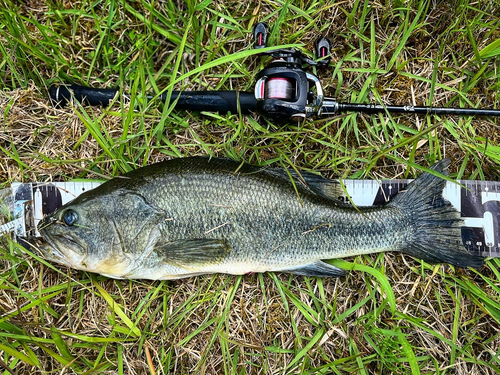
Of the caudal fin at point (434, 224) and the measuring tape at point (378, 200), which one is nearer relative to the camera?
the caudal fin at point (434, 224)

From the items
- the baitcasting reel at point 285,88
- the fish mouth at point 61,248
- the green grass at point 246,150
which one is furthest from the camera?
the green grass at point 246,150

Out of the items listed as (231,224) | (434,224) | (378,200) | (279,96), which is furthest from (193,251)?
(434,224)

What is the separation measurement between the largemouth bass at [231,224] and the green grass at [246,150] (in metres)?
0.26

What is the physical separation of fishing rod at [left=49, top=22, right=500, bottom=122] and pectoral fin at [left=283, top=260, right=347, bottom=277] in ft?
4.39

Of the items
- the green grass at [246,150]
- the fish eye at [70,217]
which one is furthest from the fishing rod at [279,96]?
the fish eye at [70,217]

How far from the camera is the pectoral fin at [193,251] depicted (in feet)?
10.3

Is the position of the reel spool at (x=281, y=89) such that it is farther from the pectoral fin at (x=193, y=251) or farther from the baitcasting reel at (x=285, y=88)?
the pectoral fin at (x=193, y=251)

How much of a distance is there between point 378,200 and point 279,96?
1.37m

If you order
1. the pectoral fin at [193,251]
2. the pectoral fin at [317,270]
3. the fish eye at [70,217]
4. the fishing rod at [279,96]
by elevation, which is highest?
the fishing rod at [279,96]

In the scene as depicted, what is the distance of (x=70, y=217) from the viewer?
10.3 feet

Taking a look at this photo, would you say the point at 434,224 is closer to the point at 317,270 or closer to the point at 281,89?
the point at 317,270

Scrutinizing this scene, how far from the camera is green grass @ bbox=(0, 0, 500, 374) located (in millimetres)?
3451

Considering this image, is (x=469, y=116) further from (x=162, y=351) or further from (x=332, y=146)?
(x=162, y=351)

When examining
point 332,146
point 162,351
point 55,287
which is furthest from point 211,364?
point 332,146
